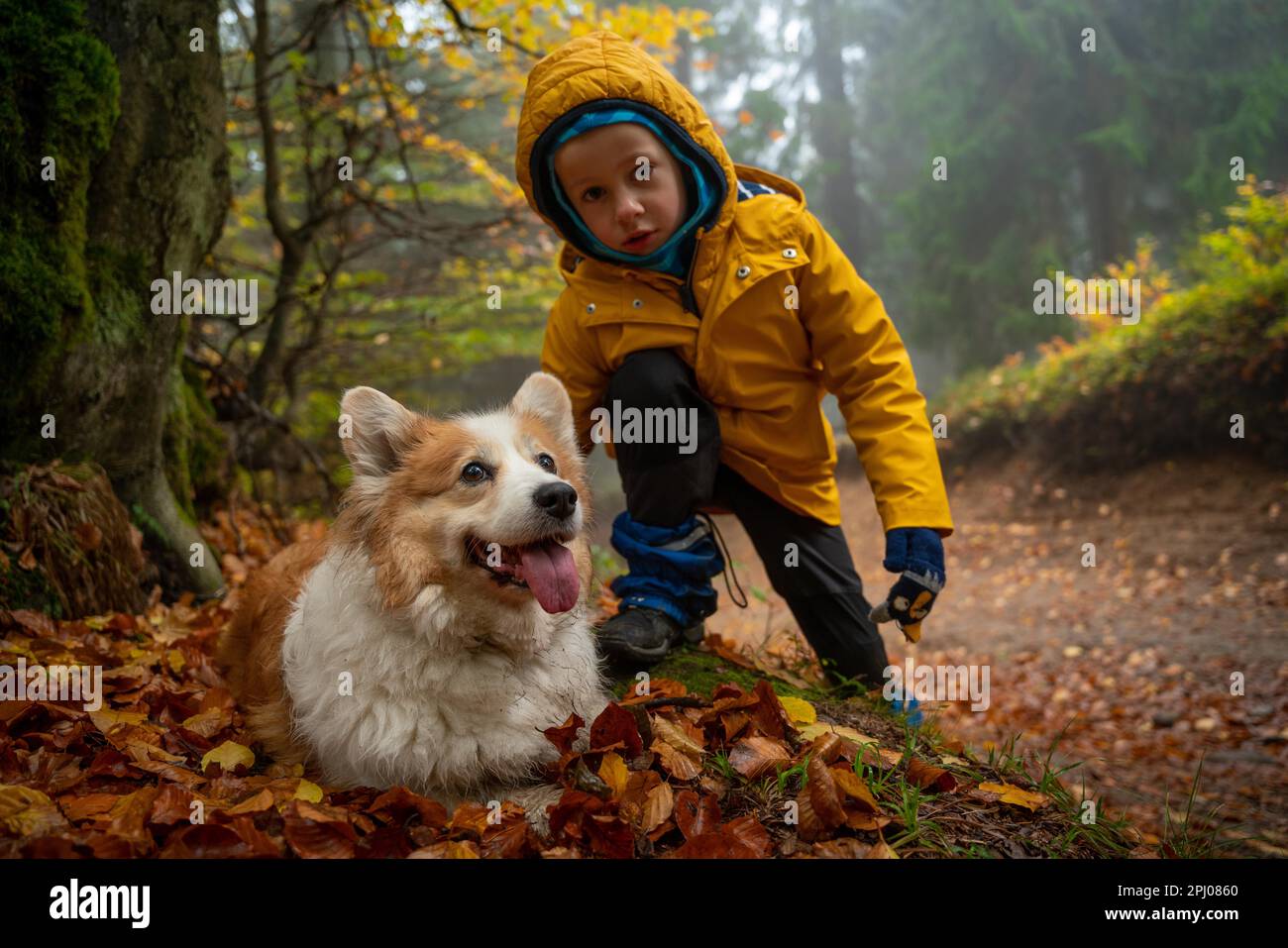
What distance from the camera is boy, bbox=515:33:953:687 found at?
2750 mm

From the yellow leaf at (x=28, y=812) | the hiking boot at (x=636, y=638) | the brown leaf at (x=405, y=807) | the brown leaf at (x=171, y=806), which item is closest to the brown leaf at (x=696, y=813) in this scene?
the brown leaf at (x=405, y=807)

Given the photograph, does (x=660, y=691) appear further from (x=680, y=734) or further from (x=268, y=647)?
(x=268, y=647)

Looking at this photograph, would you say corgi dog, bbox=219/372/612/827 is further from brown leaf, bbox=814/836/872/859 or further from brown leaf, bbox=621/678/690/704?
brown leaf, bbox=814/836/872/859

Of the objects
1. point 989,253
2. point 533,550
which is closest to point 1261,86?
point 989,253

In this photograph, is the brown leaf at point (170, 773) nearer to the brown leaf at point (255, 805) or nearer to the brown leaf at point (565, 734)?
the brown leaf at point (255, 805)

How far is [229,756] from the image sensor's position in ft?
7.44

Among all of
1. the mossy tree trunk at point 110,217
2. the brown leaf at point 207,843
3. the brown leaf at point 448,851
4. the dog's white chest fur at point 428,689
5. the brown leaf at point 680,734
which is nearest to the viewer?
the brown leaf at point 207,843

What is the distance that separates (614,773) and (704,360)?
1.65 m

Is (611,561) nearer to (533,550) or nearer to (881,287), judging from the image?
(533,550)

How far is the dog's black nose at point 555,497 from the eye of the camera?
7.04 ft

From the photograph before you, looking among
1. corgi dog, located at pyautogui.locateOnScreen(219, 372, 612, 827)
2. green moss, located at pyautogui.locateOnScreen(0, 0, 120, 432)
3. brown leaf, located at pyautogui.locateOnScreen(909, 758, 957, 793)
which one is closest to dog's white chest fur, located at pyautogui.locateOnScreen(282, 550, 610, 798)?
corgi dog, located at pyautogui.locateOnScreen(219, 372, 612, 827)

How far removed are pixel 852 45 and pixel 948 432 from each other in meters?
14.9

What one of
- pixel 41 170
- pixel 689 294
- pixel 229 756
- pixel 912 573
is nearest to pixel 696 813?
pixel 912 573

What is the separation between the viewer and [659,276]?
304 cm
